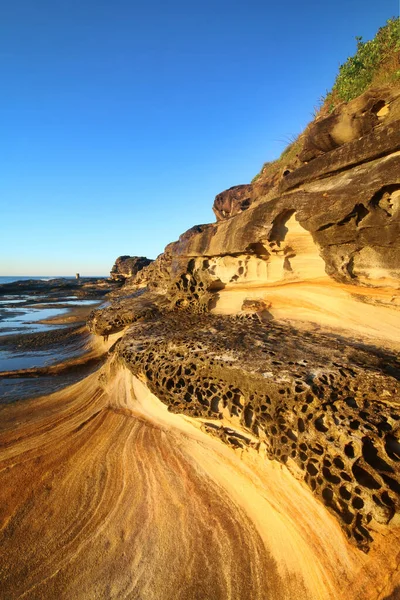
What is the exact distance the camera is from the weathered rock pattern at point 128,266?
30.0m

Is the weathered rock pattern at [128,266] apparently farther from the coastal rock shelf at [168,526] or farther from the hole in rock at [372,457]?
the hole in rock at [372,457]

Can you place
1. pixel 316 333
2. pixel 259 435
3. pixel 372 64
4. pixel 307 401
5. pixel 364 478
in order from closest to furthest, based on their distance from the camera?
pixel 364 478 < pixel 307 401 < pixel 259 435 < pixel 316 333 < pixel 372 64

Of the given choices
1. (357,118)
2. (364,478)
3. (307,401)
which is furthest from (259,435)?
(357,118)

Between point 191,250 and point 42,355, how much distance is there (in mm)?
5233

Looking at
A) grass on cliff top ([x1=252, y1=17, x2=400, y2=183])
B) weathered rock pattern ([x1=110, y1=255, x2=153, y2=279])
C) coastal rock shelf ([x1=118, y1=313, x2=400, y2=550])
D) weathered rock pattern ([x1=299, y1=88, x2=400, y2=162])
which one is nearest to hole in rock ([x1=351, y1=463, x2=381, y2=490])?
coastal rock shelf ([x1=118, y1=313, x2=400, y2=550])

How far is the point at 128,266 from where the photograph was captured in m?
32.0

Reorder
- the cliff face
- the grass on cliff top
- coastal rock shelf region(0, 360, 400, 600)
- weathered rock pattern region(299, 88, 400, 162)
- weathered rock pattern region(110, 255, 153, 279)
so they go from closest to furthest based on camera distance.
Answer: coastal rock shelf region(0, 360, 400, 600) < the cliff face < weathered rock pattern region(299, 88, 400, 162) < the grass on cliff top < weathered rock pattern region(110, 255, 153, 279)

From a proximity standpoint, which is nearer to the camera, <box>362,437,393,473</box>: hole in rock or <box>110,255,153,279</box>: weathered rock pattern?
<box>362,437,393,473</box>: hole in rock

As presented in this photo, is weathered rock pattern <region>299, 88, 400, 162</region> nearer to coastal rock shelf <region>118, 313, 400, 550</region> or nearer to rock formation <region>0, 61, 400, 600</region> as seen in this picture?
rock formation <region>0, 61, 400, 600</region>

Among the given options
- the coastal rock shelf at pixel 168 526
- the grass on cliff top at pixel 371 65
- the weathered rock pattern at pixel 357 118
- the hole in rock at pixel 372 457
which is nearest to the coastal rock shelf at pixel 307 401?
the hole in rock at pixel 372 457

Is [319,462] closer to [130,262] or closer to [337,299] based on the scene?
[337,299]

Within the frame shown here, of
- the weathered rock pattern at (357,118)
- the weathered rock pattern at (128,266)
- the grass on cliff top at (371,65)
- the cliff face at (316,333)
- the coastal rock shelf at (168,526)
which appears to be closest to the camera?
the coastal rock shelf at (168,526)

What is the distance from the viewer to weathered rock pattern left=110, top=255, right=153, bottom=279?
29953 millimetres

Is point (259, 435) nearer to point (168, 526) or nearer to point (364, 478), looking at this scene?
point (364, 478)
